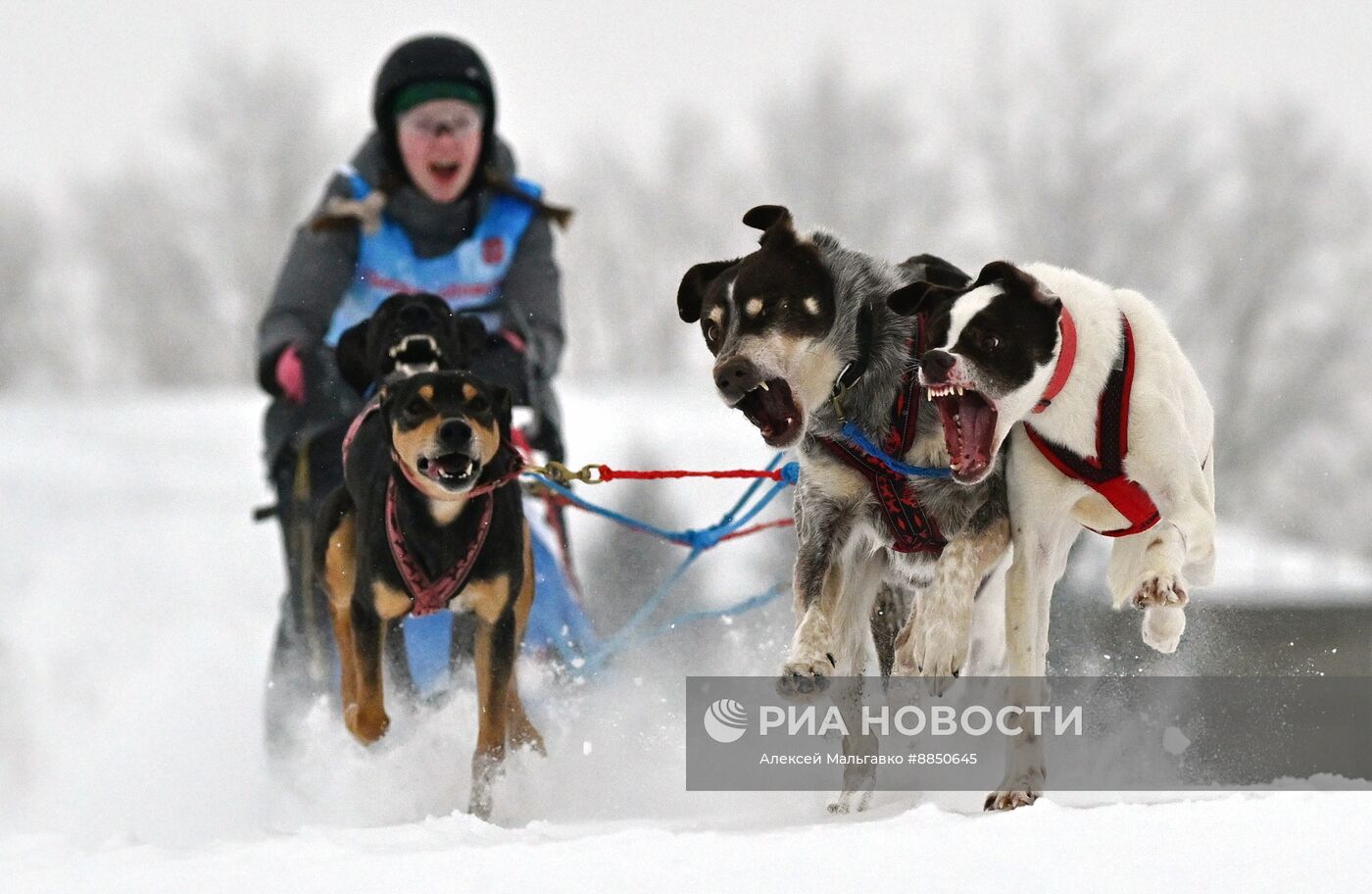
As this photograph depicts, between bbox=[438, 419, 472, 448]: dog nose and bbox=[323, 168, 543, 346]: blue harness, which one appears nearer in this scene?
bbox=[438, 419, 472, 448]: dog nose

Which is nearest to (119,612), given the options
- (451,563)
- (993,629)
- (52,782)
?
(52,782)

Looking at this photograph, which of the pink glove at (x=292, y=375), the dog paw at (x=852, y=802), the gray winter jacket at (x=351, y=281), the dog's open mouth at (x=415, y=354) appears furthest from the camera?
the gray winter jacket at (x=351, y=281)

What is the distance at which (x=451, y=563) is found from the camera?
3.63 meters

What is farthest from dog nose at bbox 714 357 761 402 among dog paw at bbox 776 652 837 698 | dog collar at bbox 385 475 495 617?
dog collar at bbox 385 475 495 617

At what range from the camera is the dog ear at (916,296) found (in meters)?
2.89

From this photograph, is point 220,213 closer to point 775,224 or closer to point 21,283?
point 21,283

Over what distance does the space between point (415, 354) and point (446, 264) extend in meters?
1.02

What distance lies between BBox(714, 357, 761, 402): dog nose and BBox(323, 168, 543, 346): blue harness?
221 centimetres

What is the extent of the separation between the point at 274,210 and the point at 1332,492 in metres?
13.1

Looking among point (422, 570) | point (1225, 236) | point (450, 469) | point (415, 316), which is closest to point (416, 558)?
point (422, 570)

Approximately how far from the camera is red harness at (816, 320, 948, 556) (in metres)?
3.03

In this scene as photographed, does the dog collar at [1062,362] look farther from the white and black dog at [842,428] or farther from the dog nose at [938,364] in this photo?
the dog nose at [938,364]

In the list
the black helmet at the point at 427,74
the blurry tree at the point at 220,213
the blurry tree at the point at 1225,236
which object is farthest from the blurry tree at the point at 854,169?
the black helmet at the point at 427,74

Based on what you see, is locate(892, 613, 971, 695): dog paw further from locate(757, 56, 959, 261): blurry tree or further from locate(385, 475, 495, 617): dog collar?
locate(757, 56, 959, 261): blurry tree
